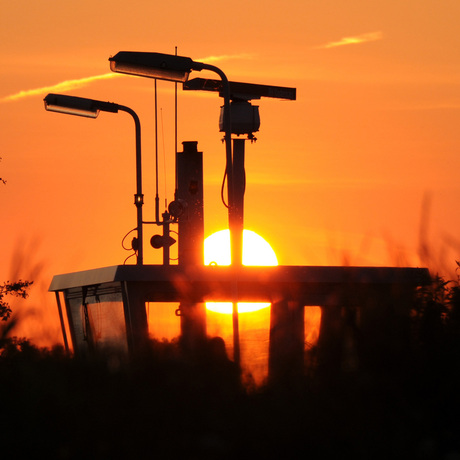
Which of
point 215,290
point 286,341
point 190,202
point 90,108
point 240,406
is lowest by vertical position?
point 240,406

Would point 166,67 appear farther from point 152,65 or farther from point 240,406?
point 240,406

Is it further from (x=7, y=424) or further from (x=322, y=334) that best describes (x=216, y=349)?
(x=7, y=424)

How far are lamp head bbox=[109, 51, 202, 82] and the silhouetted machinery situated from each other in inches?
85.4

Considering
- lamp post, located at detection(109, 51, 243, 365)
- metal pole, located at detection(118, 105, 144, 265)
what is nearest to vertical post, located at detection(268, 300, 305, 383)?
lamp post, located at detection(109, 51, 243, 365)

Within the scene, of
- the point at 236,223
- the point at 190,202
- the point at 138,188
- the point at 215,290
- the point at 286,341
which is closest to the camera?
the point at 286,341

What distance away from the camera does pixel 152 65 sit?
18.4 meters

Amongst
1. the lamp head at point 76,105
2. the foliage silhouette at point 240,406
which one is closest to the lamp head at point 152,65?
the lamp head at point 76,105

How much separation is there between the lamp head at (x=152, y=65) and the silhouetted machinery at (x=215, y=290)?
217 cm

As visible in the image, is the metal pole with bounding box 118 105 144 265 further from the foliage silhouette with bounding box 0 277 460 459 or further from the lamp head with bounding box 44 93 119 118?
the foliage silhouette with bounding box 0 277 460 459

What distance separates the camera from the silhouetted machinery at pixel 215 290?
14.2 meters

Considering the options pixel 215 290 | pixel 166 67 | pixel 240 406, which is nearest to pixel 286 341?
pixel 215 290

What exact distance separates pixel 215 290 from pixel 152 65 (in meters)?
3.83

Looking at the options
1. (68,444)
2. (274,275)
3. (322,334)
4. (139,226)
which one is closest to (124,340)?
(274,275)

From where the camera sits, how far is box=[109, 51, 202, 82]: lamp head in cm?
1828
